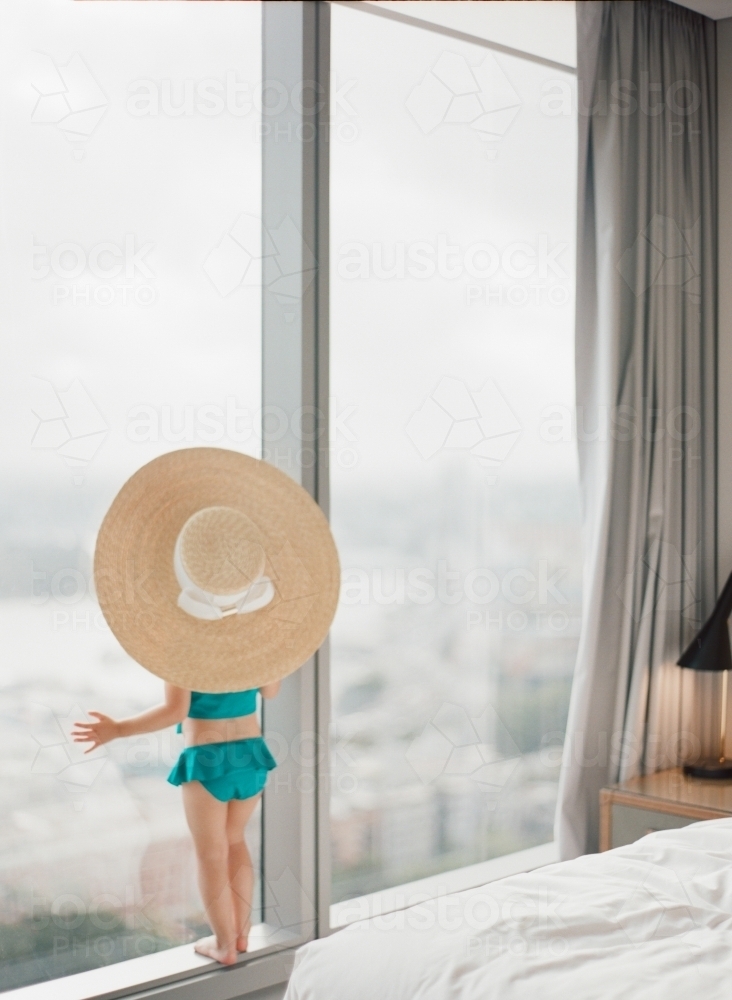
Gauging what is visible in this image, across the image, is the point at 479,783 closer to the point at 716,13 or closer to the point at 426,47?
the point at 426,47

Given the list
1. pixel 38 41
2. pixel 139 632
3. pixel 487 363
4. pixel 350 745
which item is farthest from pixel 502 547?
pixel 38 41

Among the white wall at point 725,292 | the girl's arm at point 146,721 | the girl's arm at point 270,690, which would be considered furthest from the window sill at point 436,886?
the white wall at point 725,292

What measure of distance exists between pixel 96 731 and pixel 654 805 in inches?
58.8

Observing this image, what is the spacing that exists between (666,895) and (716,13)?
272cm

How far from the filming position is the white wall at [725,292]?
340 cm

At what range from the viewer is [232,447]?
258cm

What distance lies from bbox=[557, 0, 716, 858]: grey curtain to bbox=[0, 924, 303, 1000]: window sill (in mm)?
918
